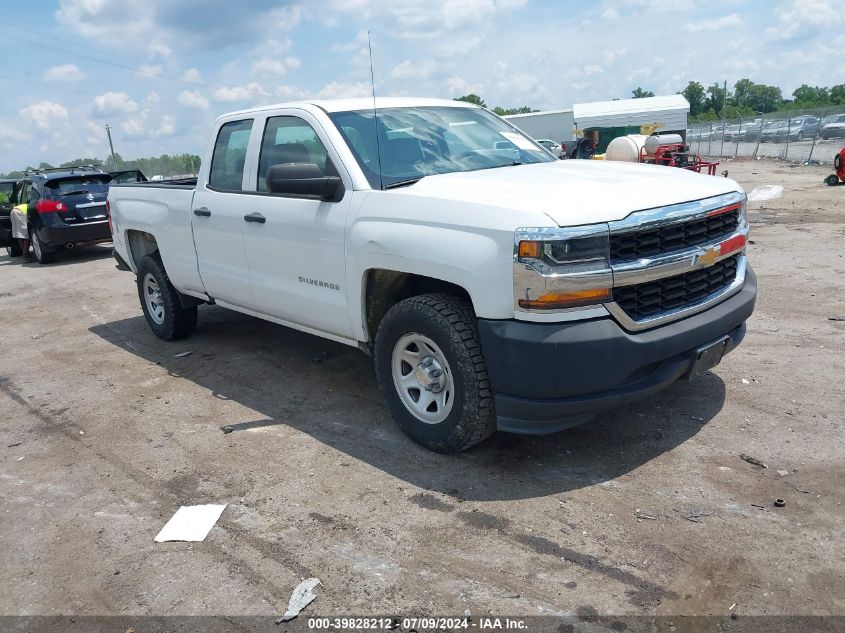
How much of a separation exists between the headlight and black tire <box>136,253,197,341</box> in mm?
4364

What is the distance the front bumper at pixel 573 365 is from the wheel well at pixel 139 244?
4728 mm

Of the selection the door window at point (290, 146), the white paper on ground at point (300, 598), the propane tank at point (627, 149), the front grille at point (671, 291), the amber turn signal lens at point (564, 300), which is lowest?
the white paper on ground at point (300, 598)

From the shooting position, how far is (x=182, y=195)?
6.07 metres

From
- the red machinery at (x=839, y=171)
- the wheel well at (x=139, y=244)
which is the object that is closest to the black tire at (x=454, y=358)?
the wheel well at (x=139, y=244)

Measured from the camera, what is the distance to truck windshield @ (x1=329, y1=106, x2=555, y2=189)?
14.6 ft

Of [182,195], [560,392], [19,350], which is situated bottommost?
[19,350]

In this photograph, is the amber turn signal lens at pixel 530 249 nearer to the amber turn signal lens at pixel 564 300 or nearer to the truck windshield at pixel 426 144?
the amber turn signal lens at pixel 564 300

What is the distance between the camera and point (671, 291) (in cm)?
372

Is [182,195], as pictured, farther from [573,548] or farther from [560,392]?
[573,548]

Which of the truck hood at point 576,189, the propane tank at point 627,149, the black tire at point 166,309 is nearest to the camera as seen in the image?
the truck hood at point 576,189

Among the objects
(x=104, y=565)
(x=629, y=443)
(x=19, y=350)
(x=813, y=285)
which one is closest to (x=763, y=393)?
(x=629, y=443)

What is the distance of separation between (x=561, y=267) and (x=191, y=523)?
230cm

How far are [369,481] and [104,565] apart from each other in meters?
1.38

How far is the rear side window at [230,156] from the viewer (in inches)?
213
